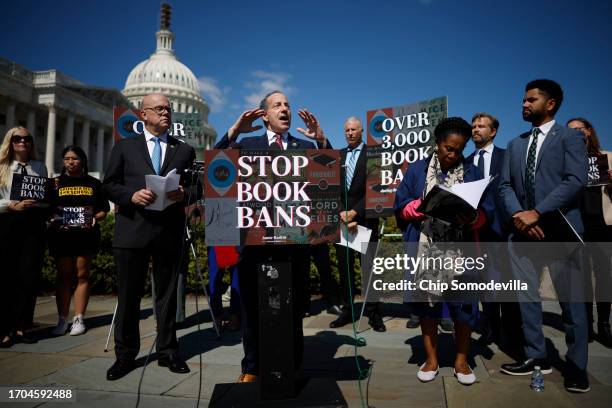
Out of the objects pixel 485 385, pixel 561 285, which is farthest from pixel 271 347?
pixel 561 285

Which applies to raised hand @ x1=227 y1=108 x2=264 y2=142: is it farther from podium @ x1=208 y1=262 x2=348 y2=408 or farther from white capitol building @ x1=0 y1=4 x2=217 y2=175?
white capitol building @ x1=0 y1=4 x2=217 y2=175

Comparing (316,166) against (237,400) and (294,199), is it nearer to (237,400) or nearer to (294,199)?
(294,199)

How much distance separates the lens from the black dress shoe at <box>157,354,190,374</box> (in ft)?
12.5

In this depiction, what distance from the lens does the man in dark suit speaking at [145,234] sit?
12.9ft

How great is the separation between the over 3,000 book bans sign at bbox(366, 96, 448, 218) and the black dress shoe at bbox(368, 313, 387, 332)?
1372 mm

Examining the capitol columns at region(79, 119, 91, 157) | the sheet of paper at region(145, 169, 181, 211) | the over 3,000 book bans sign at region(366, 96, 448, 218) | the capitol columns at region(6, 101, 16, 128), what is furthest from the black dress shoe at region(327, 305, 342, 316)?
the capitol columns at region(79, 119, 91, 157)

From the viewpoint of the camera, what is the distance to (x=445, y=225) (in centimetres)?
353

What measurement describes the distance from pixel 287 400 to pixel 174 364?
1.57 metres

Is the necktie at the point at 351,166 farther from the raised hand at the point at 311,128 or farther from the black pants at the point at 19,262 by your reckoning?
the black pants at the point at 19,262

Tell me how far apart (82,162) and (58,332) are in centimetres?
220

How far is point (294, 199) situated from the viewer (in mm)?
2787

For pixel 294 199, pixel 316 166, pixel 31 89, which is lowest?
pixel 294 199

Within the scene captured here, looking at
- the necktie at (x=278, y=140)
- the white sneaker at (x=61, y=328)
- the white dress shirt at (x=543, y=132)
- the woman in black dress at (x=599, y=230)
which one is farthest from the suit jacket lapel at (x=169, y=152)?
the woman in black dress at (x=599, y=230)

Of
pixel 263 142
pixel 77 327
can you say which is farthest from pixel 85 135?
pixel 263 142
